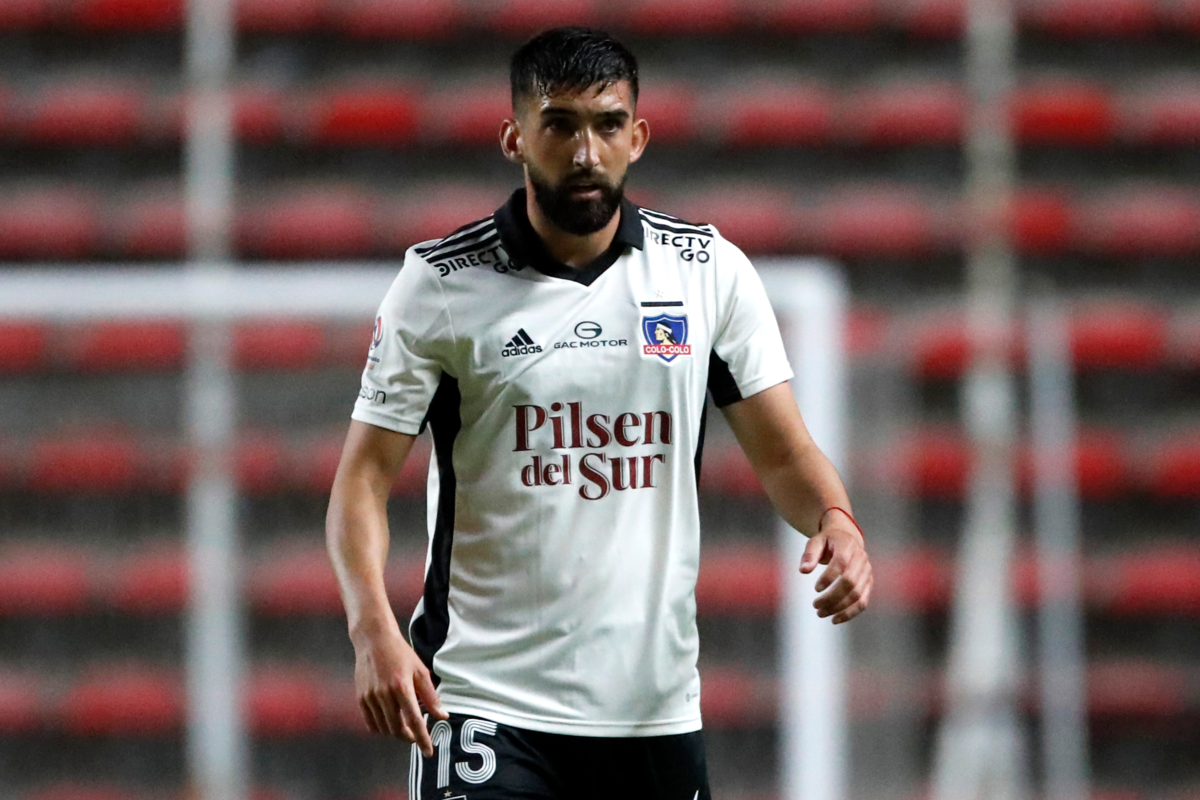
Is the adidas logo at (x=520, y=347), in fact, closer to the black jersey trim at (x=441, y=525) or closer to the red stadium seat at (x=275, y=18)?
the black jersey trim at (x=441, y=525)

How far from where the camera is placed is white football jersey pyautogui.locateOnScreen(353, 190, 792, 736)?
2055 mm

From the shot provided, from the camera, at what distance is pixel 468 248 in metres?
2.15

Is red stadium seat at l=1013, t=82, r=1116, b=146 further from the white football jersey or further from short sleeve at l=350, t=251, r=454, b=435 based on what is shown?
short sleeve at l=350, t=251, r=454, b=435

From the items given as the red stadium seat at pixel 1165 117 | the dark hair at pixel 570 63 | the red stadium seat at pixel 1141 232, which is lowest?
the dark hair at pixel 570 63

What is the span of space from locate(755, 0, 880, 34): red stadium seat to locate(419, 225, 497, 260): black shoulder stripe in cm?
303

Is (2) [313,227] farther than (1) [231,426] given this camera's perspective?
Yes

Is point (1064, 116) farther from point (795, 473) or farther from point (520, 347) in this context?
point (520, 347)

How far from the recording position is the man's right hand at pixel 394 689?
1.85 meters

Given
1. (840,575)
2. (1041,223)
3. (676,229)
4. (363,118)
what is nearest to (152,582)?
(676,229)

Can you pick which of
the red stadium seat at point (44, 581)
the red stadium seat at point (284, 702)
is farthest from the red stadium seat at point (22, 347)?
the red stadium seat at point (284, 702)

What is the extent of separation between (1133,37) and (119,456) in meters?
3.42

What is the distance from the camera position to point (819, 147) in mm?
4883

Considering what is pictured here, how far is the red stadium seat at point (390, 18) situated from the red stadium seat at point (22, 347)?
6.40 feet

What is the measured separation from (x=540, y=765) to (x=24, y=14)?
12.3 feet
